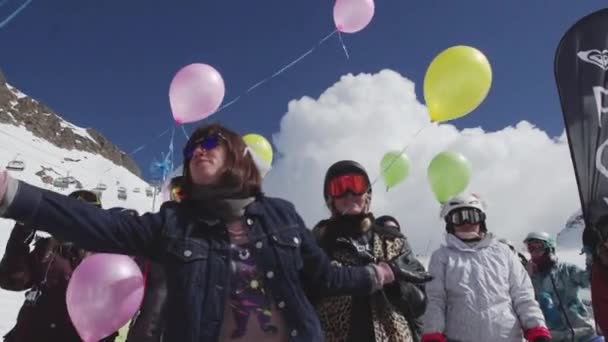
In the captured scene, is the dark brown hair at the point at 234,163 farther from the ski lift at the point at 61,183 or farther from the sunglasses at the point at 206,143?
the ski lift at the point at 61,183

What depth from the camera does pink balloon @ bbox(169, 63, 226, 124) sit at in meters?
5.16

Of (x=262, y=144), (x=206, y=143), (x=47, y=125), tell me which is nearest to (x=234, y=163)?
(x=206, y=143)

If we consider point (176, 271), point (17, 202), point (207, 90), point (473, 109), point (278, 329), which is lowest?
point (278, 329)

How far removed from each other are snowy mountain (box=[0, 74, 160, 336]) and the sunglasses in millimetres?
5666

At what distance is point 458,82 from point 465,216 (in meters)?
1.36

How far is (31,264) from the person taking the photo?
10.1ft

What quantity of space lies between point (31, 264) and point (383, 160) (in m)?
4.86

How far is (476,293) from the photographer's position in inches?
132

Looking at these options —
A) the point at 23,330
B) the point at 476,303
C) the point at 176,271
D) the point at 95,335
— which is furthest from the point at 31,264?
the point at 476,303

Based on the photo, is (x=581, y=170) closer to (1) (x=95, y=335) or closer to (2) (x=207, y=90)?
(1) (x=95, y=335)

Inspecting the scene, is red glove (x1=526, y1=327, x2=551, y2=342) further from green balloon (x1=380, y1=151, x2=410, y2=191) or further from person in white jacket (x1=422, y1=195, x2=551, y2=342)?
green balloon (x1=380, y1=151, x2=410, y2=191)

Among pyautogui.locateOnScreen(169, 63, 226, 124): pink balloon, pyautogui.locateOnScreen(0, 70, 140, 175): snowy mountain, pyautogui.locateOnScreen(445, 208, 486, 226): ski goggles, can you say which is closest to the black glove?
pyautogui.locateOnScreen(445, 208, 486, 226): ski goggles

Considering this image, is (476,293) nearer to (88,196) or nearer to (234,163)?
(234,163)

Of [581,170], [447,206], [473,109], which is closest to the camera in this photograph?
[581,170]
